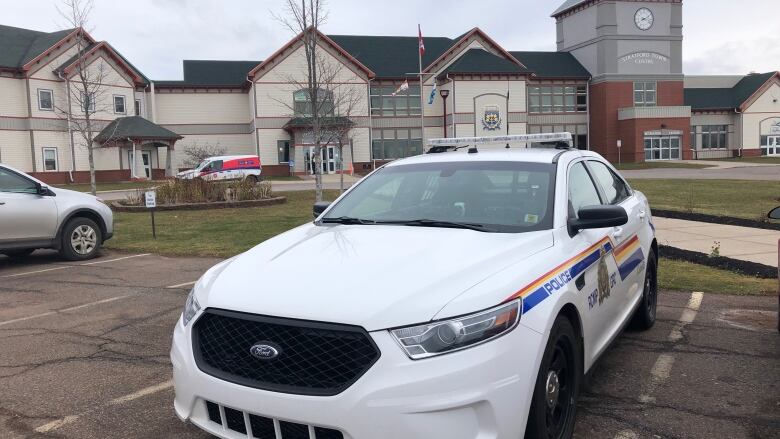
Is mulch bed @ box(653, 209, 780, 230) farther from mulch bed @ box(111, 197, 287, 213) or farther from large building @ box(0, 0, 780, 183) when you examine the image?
large building @ box(0, 0, 780, 183)

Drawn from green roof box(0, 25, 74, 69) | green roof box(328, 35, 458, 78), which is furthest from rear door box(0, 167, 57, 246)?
green roof box(328, 35, 458, 78)

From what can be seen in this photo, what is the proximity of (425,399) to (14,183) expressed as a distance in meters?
9.28

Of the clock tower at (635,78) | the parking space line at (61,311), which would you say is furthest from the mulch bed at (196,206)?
the clock tower at (635,78)

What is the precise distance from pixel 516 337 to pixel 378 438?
0.74 meters

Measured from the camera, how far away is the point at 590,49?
2192 inches

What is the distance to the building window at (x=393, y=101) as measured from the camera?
166ft

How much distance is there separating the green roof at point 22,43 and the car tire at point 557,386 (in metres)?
43.7

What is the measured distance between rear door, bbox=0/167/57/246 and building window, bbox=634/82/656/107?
53.3m

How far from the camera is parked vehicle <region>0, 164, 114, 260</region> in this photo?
31.1 feet

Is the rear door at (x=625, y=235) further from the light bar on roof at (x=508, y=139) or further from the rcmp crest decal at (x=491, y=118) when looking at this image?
the rcmp crest decal at (x=491, y=118)

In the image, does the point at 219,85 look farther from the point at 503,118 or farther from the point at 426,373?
the point at 426,373

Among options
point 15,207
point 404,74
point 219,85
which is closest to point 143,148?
point 219,85

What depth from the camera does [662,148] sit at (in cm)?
5516

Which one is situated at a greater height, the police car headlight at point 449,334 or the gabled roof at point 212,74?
the gabled roof at point 212,74
